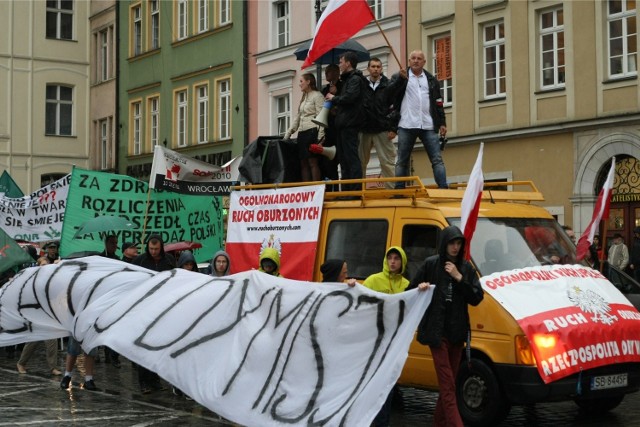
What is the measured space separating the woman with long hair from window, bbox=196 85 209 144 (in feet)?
77.9

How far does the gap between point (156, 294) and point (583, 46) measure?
49.1 feet

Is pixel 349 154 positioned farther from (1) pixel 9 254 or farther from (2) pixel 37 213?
(2) pixel 37 213

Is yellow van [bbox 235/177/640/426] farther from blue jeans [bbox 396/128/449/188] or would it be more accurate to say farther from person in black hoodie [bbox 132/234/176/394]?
person in black hoodie [bbox 132/234/176/394]

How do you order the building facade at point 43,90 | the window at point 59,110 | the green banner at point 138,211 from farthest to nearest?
the window at point 59,110
the building facade at point 43,90
the green banner at point 138,211

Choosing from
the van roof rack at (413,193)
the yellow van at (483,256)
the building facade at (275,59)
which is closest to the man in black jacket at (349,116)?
the van roof rack at (413,193)

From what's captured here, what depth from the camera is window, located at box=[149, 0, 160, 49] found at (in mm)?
41500

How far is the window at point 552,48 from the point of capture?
982 inches

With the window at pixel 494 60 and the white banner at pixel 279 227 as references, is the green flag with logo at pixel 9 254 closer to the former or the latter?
the white banner at pixel 279 227

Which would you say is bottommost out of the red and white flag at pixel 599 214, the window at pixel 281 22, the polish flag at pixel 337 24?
the red and white flag at pixel 599 214

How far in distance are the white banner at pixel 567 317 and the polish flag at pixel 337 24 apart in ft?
16.8

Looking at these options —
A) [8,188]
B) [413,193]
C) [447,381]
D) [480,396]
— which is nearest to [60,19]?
[8,188]

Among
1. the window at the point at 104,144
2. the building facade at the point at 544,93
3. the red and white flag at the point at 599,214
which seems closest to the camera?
the red and white flag at the point at 599,214

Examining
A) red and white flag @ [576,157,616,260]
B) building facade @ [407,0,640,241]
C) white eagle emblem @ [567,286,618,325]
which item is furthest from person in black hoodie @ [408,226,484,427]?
building facade @ [407,0,640,241]

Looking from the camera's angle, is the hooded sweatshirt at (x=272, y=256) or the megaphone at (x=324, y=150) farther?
the megaphone at (x=324, y=150)
